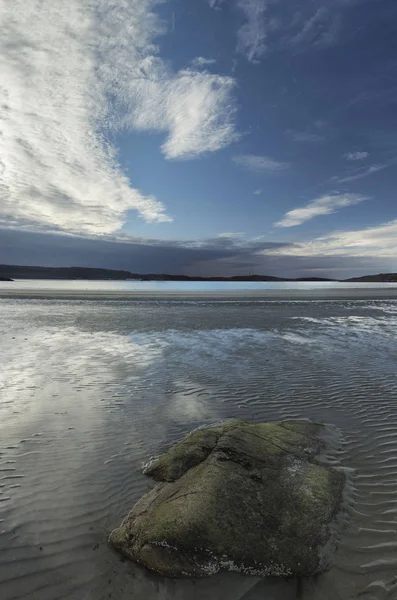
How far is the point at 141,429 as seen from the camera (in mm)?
7809

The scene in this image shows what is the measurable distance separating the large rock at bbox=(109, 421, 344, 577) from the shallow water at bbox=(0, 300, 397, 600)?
7.7 inches

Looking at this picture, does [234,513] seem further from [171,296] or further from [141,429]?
[171,296]

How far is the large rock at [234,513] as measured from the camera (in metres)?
3.98

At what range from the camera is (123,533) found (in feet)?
14.4

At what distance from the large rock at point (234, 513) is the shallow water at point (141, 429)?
20 cm

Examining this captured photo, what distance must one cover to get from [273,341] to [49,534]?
15007 millimetres

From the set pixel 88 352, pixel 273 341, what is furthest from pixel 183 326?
pixel 88 352

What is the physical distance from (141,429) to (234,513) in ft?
12.6

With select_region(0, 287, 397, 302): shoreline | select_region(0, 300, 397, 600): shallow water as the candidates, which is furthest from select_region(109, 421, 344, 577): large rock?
select_region(0, 287, 397, 302): shoreline

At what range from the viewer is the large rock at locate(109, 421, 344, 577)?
3984mm

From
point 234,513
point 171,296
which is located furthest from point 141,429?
point 171,296

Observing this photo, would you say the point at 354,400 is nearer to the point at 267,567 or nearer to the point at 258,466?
the point at 258,466

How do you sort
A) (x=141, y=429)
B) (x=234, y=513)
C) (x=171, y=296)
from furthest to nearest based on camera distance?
1. (x=171, y=296)
2. (x=141, y=429)
3. (x=234, y=513)

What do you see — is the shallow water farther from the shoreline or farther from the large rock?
the shoreline
